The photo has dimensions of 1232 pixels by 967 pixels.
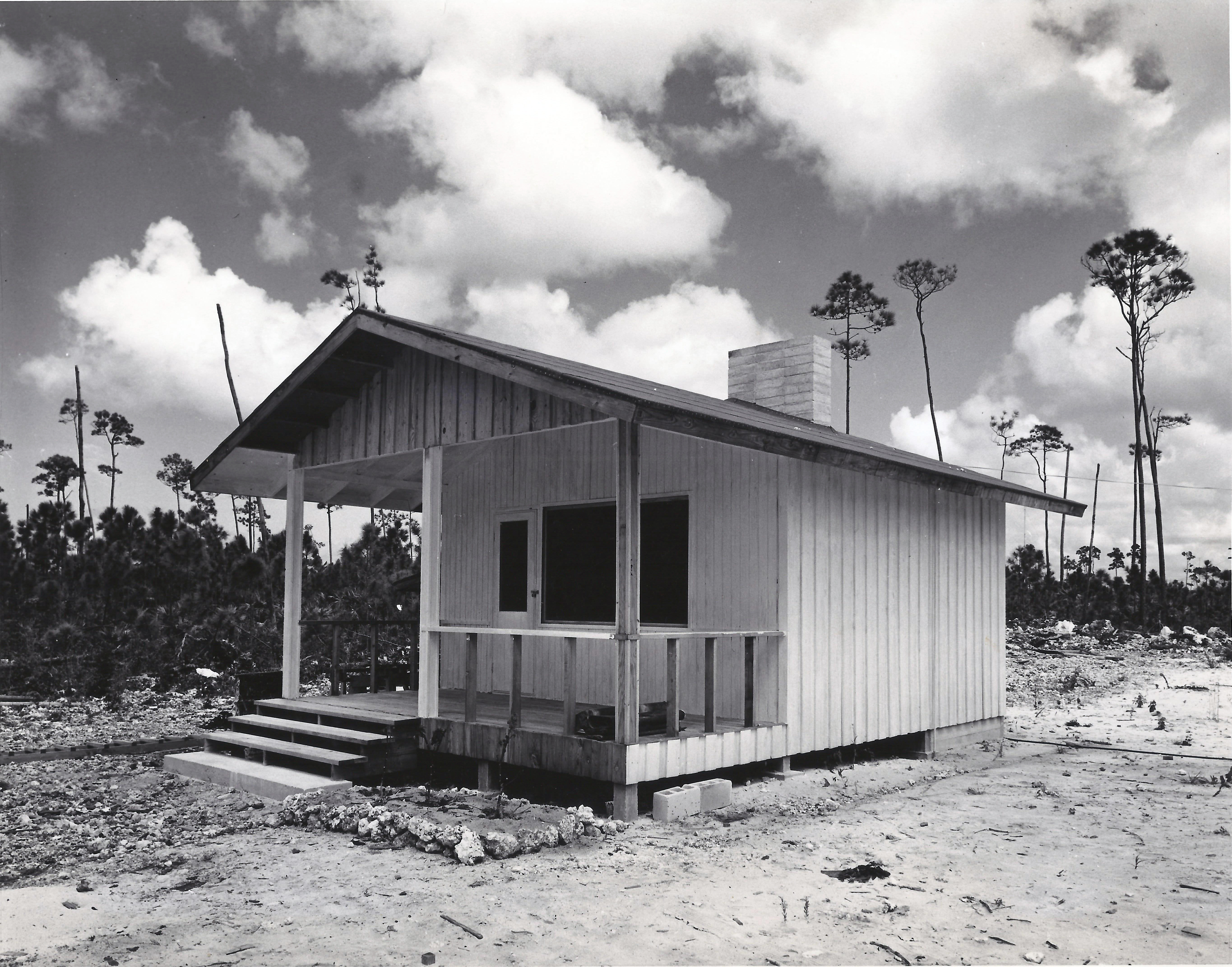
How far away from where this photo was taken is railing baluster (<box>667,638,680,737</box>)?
7.07 meters

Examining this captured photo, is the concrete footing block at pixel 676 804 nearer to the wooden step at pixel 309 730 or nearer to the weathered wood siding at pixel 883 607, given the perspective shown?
the weathered wood siding at pixel 883 607

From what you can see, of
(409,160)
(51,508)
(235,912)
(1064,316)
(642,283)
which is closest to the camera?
(235,912)

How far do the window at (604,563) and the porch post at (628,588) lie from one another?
1.97 metres

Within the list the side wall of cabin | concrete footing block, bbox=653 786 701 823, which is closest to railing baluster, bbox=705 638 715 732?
concrete footing block, bbox=653 786 701 823

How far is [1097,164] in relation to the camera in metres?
27.4

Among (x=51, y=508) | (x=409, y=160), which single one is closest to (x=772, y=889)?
(x=409, y=160)

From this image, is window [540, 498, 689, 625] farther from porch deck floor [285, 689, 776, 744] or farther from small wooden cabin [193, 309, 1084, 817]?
porch deck floor [285, 689, 776, 744]

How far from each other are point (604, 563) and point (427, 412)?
229cm

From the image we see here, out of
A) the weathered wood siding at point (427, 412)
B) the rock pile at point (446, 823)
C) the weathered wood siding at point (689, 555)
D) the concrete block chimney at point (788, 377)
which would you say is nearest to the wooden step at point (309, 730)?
the rock pile at point (446, 823)

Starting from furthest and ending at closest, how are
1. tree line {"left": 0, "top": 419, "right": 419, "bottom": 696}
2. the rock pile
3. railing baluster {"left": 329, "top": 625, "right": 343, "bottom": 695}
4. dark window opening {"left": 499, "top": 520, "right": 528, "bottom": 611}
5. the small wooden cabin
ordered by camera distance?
A: 1. tree line {"left": 0, "top": 419, "right": 419, "bottom": 696}
2. dark window opening {"left": 499, "top": 520, "right": 528, "bottom": 611}
3. railing baluster {"left": 329, "top": 625, "right": 343, "bottom": 695}
4. the small wooden cabin
5. the rock pile

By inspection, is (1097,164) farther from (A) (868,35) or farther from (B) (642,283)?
(A) (868,35)

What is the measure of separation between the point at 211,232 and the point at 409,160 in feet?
30.4

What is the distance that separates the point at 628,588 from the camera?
6.94 meters

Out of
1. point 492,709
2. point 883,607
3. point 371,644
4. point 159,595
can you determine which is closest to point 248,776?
point 492,709
